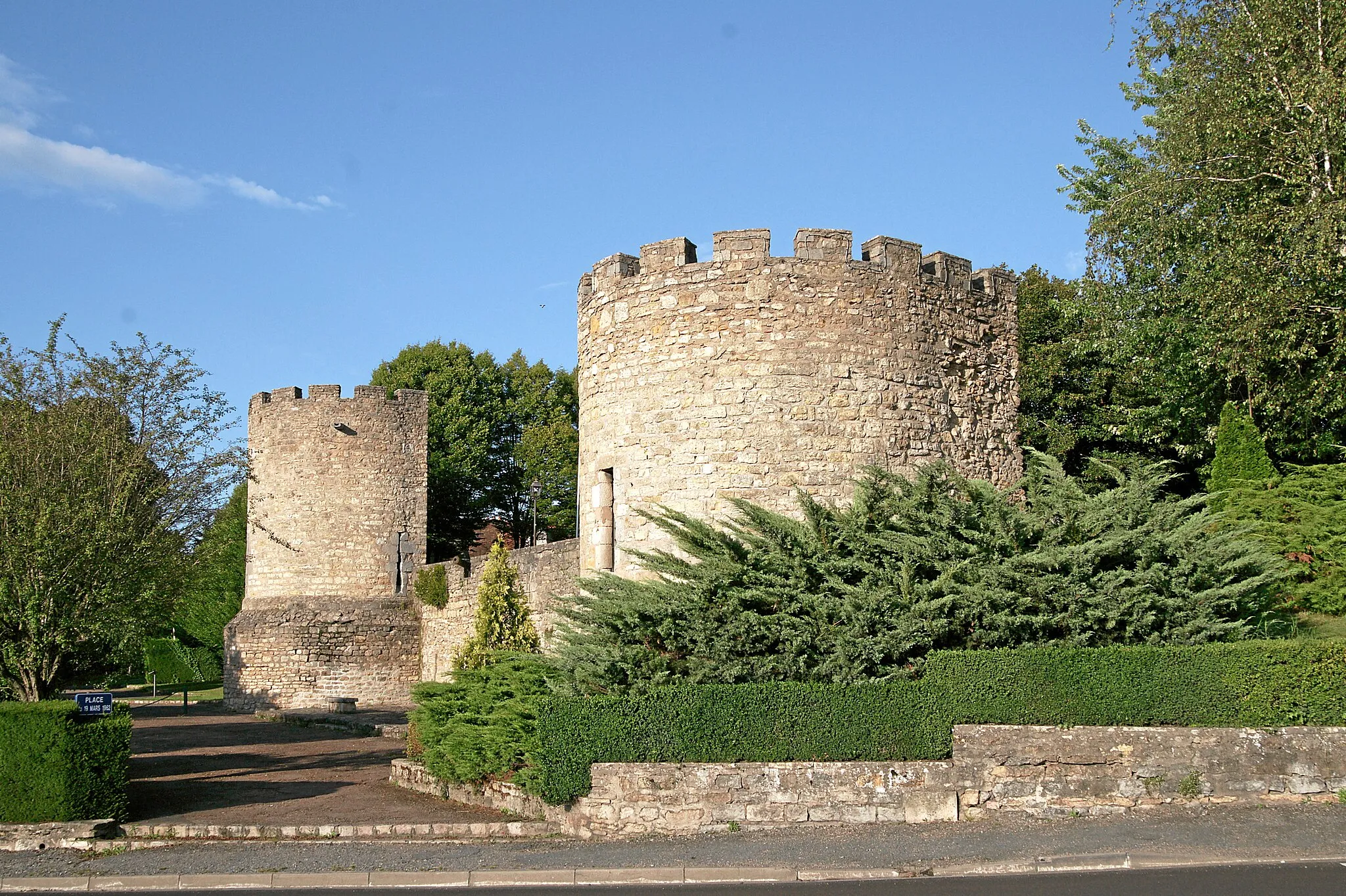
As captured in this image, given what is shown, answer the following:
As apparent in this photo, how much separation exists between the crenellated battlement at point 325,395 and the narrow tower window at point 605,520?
49.3ft

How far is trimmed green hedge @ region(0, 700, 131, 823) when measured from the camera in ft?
34.3

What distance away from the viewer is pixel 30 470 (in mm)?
12766

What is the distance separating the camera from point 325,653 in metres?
25.5

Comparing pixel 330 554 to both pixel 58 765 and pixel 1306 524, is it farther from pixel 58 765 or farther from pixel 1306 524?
pixel 1306 524

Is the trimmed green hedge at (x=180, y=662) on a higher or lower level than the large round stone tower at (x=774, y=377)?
lower

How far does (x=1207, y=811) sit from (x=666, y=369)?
6.72 m

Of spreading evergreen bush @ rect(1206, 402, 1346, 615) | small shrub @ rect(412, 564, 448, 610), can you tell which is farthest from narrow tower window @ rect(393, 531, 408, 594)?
spreading evergreen bush @ rect(1206, 402, 1346, 615)

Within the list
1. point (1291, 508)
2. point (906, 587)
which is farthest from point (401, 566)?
point (1291, 508)

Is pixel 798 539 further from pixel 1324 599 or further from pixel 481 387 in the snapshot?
pixel 481 387

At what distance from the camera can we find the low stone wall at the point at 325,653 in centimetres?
2550

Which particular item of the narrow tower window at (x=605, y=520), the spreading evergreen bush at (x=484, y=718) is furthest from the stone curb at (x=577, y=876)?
the narrow tower window at (x=605, y=520)

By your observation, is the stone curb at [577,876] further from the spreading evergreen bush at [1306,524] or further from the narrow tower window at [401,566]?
the narrow tower window at [401,566]

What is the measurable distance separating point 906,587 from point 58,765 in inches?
316

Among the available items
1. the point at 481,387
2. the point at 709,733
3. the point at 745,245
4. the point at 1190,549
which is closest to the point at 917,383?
the point at 745,245
